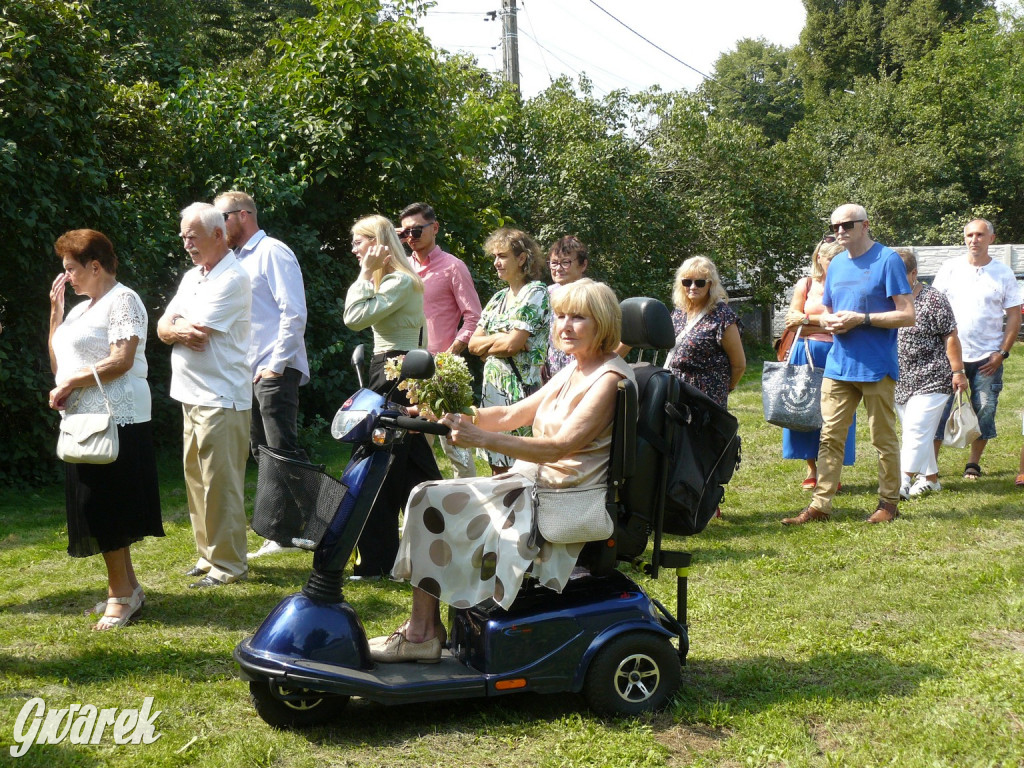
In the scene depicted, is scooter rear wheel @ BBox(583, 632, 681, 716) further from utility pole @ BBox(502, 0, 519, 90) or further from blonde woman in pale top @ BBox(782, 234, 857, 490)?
utility pole @ BBox(502, 0, 519, 90)

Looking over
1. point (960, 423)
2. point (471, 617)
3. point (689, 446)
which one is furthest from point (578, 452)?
point (960, 423)

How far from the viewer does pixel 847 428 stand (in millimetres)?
7090

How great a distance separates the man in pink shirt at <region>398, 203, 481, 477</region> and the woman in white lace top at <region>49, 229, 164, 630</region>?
1926mm

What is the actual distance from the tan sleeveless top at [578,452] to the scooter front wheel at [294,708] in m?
1.14

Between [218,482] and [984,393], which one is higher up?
[218,482]

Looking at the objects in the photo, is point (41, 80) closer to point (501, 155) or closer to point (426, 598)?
point (426, 598)

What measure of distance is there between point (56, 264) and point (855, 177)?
95.9ft

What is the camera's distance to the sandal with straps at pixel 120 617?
506cm

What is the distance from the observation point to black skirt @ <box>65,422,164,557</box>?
5.11 metres

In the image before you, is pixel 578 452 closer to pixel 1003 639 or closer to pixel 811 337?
pixel 1003 639

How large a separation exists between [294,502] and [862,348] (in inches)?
176

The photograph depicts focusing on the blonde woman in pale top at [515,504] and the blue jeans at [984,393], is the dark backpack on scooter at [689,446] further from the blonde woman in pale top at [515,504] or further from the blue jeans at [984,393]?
the blue jeans at [984,393]

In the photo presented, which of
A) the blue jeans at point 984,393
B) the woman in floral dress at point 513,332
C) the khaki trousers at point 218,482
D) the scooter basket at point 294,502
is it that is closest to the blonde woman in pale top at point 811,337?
the blue jeans at point 984,393

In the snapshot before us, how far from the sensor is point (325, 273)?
446 inches
